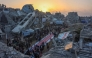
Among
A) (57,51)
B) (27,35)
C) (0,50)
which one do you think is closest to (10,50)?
(0,50)

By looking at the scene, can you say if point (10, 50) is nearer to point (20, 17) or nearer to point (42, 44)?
point (42, 44)

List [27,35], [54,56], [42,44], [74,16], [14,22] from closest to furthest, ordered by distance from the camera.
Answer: [54,56], [42,44], [27,35], [14,22], [74,16]

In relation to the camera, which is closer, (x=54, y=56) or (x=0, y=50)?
(x=54, y=56)

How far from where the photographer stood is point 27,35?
27578 millimetres

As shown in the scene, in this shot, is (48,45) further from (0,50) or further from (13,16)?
(13,16)

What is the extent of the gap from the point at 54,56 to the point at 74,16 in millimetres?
29599

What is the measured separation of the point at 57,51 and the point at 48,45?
5398 millimetres

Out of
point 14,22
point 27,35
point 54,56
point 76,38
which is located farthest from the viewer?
point 14,22

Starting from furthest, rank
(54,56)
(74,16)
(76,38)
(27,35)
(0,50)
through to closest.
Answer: (74,16) → (27,35) → (76,38) → (0,50) → (54,56)

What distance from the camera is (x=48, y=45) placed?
20.8 m

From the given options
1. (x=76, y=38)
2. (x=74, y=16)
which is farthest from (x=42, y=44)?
(x=74, y=16)

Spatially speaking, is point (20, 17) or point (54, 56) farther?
point (20, 17)

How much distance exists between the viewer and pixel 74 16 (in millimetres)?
43406

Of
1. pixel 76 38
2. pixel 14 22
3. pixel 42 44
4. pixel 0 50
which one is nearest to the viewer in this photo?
pixel 0 50
